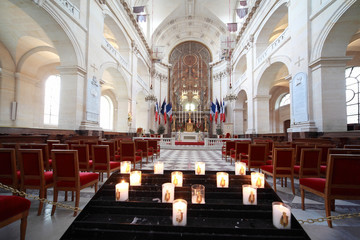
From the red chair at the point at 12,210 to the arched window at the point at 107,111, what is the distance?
15651 millimetres

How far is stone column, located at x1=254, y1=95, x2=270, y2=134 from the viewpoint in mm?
11195

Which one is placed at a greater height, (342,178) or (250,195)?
(342,178)

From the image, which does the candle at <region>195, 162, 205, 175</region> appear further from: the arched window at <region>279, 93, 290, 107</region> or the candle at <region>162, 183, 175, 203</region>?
the arched window at <region>279, 93, 290, 107</region>

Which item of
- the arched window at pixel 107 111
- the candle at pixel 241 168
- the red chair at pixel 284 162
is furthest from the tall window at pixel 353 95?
the arched window at pixel 107 111

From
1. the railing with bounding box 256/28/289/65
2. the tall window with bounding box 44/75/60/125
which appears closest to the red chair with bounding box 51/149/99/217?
the railing with bounding box 256/28/289/65

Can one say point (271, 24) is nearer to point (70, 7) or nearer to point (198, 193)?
point (70, 7)

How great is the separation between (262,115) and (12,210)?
38.9ft

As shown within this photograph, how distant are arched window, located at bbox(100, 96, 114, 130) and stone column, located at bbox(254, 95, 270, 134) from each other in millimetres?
12847

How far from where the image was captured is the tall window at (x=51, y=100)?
1070cm

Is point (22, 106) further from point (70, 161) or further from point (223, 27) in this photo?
point (223, 27)

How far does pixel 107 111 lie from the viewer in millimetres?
16922

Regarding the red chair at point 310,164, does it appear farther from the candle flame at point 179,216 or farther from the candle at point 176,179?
the candle flame at point 179,216

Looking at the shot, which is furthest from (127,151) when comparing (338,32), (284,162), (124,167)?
(338,32)

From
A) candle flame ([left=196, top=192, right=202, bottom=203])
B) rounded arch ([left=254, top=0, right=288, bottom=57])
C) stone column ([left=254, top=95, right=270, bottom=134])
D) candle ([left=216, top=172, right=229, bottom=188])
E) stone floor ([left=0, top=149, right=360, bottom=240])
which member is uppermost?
rounded arch ([left=254, top=0, right=288, bottom=57])
